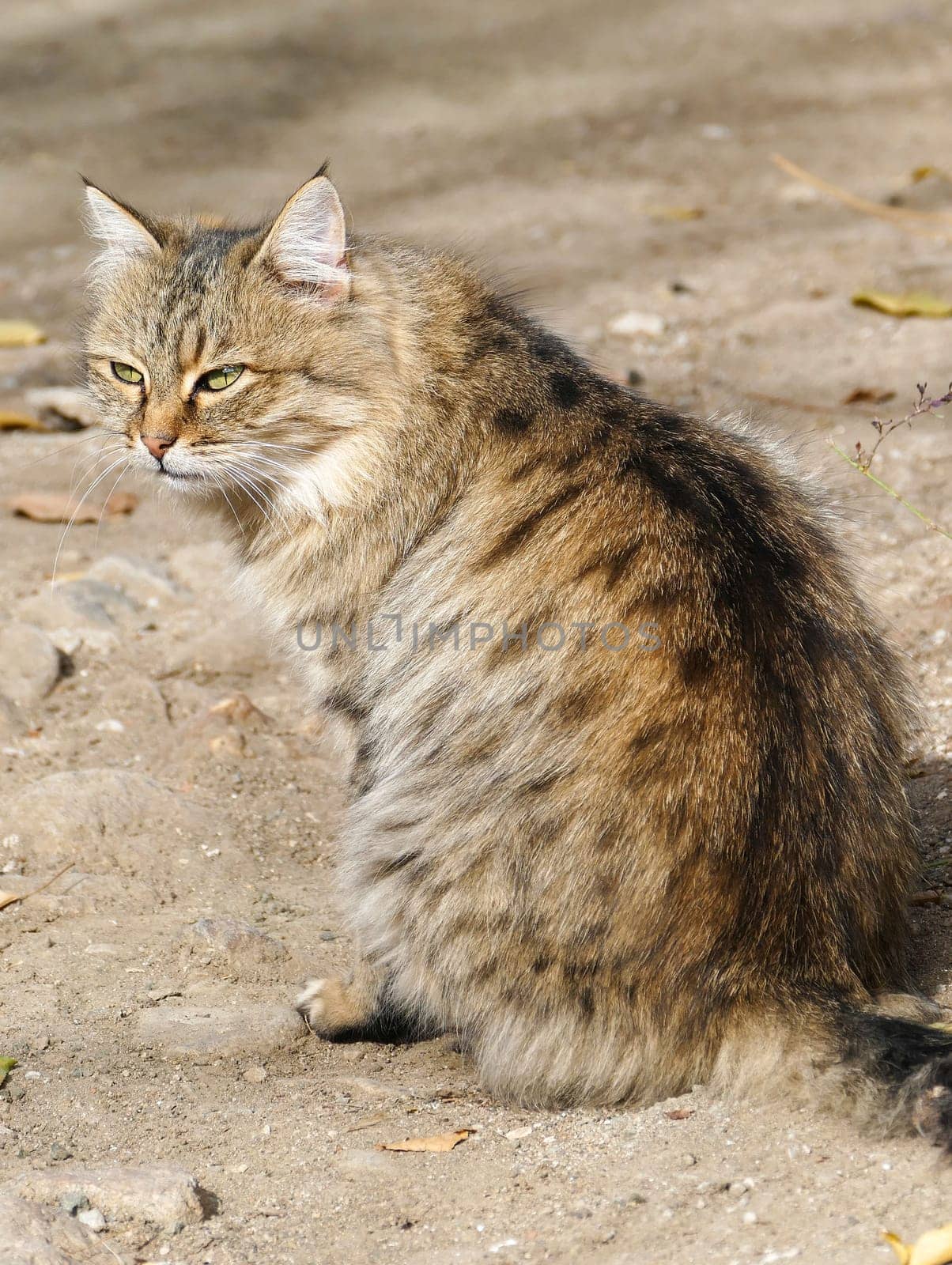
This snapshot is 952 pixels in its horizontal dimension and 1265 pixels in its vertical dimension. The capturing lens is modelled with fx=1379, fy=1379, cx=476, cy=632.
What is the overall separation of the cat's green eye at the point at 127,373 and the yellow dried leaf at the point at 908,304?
3.72 metres

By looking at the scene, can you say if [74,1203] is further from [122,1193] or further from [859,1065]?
[859,1065]

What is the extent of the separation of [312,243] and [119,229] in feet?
1.92

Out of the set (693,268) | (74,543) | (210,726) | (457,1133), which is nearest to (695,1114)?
(457,1133)

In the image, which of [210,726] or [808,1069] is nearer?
[808,1069]

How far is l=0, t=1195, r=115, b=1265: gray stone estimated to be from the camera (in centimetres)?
211

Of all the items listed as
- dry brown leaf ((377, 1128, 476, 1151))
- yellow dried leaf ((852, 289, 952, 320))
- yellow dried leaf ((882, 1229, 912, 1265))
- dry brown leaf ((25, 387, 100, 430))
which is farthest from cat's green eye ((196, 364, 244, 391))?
yellow dried leaf ((852, 289, 952, 320))

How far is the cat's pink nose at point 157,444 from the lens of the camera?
3.09 m

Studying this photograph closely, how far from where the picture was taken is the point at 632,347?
19.8 feet

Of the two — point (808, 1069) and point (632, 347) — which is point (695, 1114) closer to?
point (808, 1069)

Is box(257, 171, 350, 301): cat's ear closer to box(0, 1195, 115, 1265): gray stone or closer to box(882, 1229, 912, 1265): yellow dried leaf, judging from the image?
box(0, 1195, 115, 1265): gray stone

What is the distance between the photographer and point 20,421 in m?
5.62

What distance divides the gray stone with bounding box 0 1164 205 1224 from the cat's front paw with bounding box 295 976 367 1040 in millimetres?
697

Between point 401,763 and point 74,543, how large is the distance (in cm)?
253

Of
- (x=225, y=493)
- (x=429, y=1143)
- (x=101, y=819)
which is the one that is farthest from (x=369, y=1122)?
(x=225, y=493)
